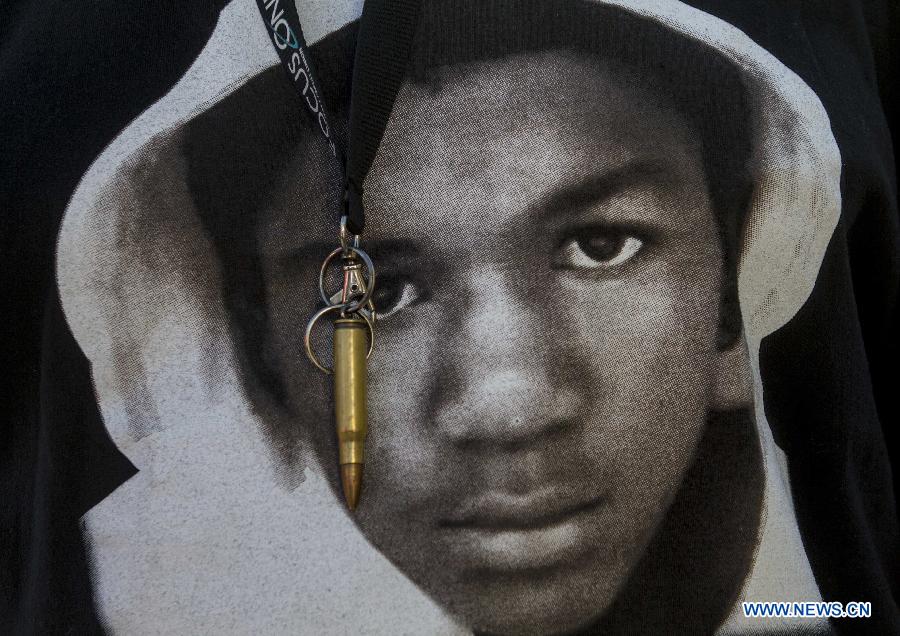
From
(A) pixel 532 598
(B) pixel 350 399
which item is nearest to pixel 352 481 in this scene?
(B) pixel 350 399

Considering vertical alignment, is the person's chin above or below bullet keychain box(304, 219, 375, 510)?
below

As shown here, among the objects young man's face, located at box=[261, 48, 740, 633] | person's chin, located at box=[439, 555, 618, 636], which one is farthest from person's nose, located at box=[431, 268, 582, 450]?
person's chin, located at box=[439, 555, 618, 636]

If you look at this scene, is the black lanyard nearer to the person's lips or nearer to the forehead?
the forehead

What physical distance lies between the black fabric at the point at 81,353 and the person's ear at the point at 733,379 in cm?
3

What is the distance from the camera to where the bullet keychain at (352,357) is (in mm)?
657

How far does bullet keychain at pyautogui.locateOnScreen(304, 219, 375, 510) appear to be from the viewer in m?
0.66

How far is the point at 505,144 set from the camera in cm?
71

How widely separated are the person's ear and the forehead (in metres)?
0.15

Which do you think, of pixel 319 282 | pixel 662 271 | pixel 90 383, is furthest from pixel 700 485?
pixel 90 383

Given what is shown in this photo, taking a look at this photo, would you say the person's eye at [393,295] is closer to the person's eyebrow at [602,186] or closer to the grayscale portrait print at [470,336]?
the grayscale portrait print at [470,336]

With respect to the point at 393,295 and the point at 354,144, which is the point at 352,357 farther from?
the point at 354,144

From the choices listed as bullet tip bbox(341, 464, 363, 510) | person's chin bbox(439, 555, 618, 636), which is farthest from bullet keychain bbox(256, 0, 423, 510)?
person's chin bbox(439, 555, 618, 636)

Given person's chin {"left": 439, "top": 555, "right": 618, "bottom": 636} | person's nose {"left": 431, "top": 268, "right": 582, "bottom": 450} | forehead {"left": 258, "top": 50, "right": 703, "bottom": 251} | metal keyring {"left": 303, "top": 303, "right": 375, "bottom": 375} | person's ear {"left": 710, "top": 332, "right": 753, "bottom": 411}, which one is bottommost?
person's chin {"left": 439, "top": 555, "right": 618, "bottom": 636}

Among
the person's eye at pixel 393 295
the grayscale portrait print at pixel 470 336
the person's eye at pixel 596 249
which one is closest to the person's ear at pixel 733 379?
the grayscale portrait print at pixel 470 336
